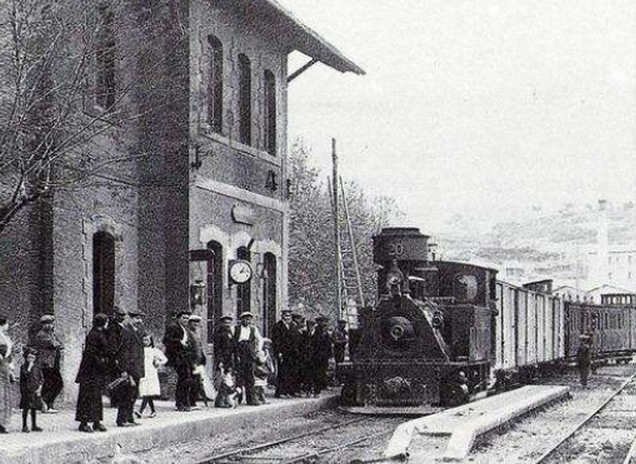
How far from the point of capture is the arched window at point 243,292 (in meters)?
21.4

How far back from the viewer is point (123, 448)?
12.3 metres

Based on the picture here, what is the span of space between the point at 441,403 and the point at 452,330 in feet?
3.92

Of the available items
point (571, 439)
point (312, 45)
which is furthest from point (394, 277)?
point (312, 45)

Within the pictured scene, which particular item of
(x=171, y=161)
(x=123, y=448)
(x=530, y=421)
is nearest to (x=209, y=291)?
(x=171, y=161)

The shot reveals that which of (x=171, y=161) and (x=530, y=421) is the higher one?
(x=171, y=161)

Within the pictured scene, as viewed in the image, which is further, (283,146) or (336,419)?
(283,146)

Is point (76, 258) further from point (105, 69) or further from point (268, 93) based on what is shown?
point (268, 93)

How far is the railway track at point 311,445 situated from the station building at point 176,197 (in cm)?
395

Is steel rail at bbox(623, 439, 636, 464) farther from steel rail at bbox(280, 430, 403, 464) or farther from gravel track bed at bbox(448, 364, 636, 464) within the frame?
steel rail at bbox(280, 430, 403, 464)

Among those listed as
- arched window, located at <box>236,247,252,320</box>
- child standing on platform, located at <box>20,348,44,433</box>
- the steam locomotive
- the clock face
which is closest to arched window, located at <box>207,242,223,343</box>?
the clock face

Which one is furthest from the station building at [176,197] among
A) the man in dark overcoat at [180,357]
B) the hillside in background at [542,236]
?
Result: the hillside in background at [542,236]

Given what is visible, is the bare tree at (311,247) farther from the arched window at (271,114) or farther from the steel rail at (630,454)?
the steel rail at (630,454)

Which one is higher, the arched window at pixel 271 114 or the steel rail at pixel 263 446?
the arched window at pixel 271 114

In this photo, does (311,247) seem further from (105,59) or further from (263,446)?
(263,446)
